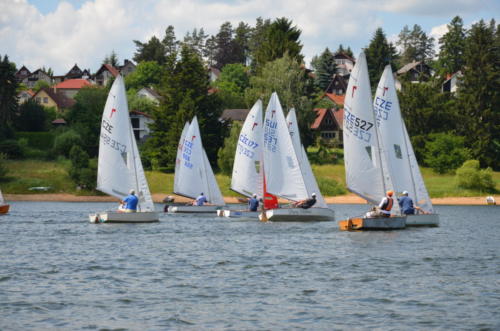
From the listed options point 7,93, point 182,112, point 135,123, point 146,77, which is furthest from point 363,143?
point 146,77

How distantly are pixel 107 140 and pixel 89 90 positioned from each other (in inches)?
3292

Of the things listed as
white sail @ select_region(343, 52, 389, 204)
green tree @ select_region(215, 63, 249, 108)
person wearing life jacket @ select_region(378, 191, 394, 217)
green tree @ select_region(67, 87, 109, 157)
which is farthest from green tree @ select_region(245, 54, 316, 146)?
person wearing life jacket @ select_region(378, 191, 394, 217)

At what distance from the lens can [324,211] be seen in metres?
53.2

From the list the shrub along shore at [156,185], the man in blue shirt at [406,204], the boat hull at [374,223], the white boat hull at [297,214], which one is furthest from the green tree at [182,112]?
the boat hull at [374,223]

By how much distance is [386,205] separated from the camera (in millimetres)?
42844

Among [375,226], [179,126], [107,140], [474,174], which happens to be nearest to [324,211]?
[375,226]

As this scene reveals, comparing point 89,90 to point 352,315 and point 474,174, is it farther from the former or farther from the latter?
point 352,315

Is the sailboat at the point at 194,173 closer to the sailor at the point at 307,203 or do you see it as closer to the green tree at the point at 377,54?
the sailor at the point at 307,203

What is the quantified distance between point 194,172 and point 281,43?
182 feet

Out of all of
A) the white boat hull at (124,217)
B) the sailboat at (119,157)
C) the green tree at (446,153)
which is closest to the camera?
the white boat hull at (124,217)

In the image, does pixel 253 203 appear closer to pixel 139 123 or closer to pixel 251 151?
pixel 251 151

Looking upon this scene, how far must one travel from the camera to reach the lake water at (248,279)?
70.1ft

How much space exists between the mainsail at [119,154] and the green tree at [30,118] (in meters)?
77.7

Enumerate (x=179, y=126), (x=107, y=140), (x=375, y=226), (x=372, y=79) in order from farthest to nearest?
(x=372, y=79) → (x=179, y=126) → (x=107, y=140) → (x=375, y=226)
